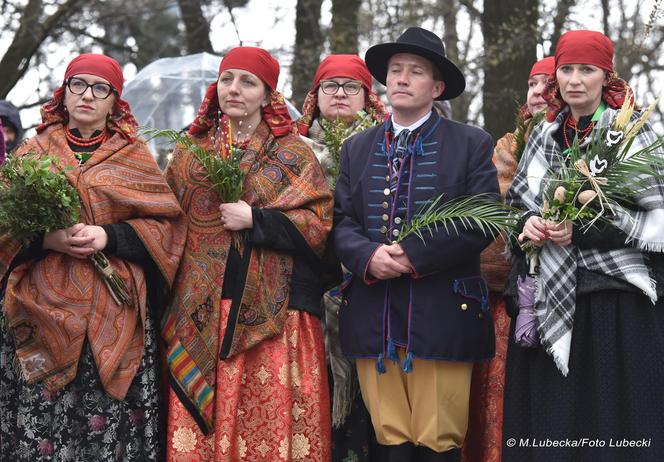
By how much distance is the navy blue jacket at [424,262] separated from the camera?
476cm

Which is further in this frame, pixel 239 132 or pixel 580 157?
pixel 239 132

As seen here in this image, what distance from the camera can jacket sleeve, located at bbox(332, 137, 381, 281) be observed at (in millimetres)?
4836

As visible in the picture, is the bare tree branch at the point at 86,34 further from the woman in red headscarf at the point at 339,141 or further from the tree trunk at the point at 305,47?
the woman in red headscarf at the point at 339,141

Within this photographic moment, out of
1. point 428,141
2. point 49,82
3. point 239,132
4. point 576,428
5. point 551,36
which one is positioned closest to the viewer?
point 576,428

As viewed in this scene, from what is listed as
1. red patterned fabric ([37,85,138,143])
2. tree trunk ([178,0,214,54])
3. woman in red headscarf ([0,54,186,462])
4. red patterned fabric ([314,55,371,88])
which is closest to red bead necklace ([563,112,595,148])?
red patterned fabric ([314,55,371,88])

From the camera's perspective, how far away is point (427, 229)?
4.79m

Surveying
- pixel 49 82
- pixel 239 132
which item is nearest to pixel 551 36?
pixel 49 82

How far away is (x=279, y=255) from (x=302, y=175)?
0.43 m

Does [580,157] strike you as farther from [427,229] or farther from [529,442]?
[529,442]

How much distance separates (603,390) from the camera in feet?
15.1

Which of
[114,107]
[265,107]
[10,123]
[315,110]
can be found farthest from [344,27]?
[114,107]

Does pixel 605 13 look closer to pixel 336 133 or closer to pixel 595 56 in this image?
pixel 336 133

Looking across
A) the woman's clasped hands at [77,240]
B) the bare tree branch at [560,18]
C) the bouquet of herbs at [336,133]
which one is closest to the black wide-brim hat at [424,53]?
the bouquet of herbs at [336,133]

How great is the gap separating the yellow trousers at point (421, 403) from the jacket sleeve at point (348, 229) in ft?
1.56
